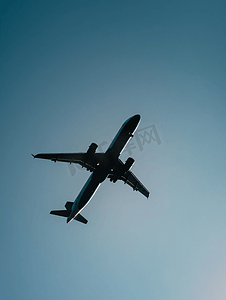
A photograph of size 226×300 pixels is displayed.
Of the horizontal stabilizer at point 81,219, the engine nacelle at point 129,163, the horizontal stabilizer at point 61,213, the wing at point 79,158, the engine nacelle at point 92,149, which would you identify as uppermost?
the engine nacelle at point 129,163

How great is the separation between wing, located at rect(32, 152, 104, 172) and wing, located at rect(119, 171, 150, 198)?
732cm

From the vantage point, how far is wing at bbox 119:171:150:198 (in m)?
38.9

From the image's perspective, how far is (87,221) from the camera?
42031mm

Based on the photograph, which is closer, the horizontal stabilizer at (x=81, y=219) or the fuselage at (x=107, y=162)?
the fuselage at (x=107, y=162)

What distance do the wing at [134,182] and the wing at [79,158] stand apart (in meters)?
7.32

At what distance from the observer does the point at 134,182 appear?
1580 inches

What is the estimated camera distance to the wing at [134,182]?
38.9 metres

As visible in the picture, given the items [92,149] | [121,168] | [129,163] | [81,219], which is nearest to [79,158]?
[92,149]

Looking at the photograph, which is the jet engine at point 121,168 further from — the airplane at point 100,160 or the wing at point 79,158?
the wing at point 79,158

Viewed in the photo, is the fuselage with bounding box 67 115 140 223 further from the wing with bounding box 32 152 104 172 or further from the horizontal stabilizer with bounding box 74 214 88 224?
the horizontal stabilizer with bounding box 74 214 88 224

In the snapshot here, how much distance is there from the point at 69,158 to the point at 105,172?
6.48 metres

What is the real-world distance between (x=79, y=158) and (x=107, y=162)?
187 inches

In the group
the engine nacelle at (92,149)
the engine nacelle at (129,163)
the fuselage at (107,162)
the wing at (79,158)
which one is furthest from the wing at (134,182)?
the engine nacelle at (92,149)

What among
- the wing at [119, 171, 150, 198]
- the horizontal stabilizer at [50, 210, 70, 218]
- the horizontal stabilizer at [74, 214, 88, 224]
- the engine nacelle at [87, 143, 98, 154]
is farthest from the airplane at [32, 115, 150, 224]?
the horizontal stabilizer at [74, 214, 88, 224]
